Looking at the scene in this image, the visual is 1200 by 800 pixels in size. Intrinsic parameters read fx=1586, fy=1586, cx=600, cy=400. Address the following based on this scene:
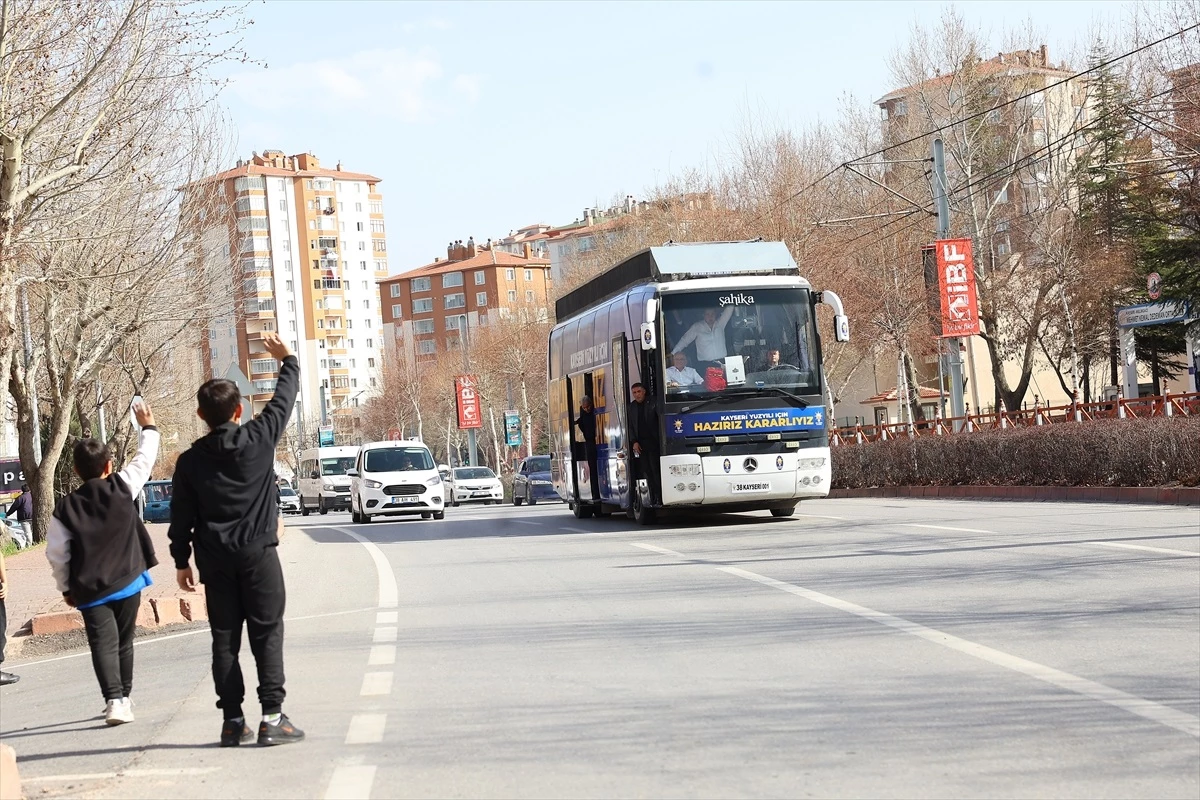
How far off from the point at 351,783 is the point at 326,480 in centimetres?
5405

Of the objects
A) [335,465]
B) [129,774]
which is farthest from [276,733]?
[335,465]

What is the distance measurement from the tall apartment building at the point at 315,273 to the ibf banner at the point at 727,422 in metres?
122

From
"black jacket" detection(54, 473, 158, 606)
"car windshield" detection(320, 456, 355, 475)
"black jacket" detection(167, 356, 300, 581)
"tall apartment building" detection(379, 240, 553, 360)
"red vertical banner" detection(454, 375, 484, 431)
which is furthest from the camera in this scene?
"tall apartment building" detection(379, 240, 553, 360)

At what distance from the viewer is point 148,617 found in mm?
14383

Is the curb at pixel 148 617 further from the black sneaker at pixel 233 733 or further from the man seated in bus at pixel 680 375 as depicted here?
the man seated in bus at pixel 680 375

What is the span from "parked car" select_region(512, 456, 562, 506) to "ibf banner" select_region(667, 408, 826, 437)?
29.1 m

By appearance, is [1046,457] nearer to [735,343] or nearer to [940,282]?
[735,343]

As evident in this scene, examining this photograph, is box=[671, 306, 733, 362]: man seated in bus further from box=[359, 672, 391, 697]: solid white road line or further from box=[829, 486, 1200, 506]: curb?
box=[359, 672, 391, 697]: solid white road line

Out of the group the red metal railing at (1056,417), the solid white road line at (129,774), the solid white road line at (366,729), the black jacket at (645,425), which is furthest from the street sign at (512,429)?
the solid white road line at (129,774)

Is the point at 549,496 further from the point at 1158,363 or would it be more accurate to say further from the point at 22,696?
the point at 22,696

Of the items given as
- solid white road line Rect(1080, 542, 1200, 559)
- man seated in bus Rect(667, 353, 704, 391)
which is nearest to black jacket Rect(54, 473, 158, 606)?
solid white road line Rect(1080, 542, 1200, 559)

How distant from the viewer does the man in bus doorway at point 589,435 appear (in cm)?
2586

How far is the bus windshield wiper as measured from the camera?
21297mm

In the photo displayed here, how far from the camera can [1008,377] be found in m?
85.0
